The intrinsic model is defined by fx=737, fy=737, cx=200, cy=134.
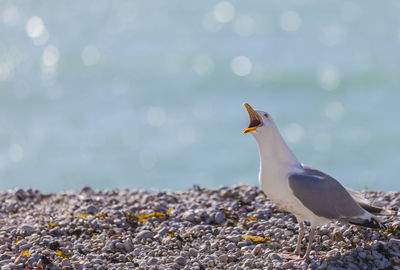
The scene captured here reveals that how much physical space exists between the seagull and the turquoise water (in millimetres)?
11036

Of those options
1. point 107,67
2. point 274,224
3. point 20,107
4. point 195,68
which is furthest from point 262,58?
point 274,224

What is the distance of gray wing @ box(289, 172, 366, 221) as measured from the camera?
5.67 m

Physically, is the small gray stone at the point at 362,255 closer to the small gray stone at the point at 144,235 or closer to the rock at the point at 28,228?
the small gray stone at the point at 144,235

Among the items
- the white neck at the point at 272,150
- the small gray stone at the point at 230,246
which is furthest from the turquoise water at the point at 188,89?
the white neck at the point at 272,150

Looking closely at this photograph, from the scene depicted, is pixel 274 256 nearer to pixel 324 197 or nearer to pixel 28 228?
pixel 324 197

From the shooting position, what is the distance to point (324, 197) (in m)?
5.70

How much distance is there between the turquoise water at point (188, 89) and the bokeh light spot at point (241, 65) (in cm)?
7

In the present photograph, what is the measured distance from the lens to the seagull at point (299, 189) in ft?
18.7

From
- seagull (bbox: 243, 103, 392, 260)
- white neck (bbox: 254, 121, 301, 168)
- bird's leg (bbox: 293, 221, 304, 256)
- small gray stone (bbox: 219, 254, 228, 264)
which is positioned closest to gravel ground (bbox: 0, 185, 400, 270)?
small gray stone (bbox: 219, 254, 228, 264)

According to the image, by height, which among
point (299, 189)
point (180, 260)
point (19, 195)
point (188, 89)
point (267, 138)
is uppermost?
point (188, 89)

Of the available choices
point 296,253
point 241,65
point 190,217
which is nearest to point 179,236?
point 190,217

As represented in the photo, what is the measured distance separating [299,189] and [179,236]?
1.28 meters

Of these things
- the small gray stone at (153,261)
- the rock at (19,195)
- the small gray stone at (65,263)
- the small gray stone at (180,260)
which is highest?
the rock at (19,195)

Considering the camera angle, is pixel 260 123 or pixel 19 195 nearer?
pixel 260 123
